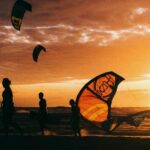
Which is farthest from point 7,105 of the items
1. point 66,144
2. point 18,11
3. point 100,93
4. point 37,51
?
point 100,93

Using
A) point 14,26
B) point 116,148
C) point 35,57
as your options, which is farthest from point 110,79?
point 116,148

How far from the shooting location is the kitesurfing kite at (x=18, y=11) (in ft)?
50.5

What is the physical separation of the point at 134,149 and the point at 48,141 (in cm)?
240

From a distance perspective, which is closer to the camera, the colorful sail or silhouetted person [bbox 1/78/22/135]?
silhouetted person [bbox 1/78/22/135]

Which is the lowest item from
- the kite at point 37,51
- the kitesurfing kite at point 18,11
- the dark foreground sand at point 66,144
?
the dark foreground sand at point 66,144

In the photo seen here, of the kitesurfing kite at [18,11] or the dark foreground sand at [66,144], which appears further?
the kitesurfing kite at [18,11]

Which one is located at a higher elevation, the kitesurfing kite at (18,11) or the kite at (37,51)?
the kitesurfing kite at (18,11)

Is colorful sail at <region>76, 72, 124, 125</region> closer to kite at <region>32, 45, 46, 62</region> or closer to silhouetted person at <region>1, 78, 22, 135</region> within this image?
kite at <region>32, 45, 46, 62</region>

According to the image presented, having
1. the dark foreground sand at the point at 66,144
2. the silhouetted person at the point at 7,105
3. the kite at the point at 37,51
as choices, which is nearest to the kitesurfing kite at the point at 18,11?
the kite at the point at 37,51

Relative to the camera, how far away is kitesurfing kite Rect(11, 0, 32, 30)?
→ 1540 centimetres

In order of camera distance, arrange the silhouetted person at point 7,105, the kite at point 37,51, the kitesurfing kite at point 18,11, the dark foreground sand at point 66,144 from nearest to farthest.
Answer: the dark foreground sand at point 66,144 → the silhouetted person at point 7,105 → the kitesurfing kite at point 18,11 → the kite at point 37,51

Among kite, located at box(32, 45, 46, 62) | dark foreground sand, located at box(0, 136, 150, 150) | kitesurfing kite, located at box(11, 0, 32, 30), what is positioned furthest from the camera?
kite, located at box(32, 45, 46, 62)

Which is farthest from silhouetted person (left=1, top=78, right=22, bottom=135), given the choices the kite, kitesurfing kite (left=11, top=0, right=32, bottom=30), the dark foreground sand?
the kite

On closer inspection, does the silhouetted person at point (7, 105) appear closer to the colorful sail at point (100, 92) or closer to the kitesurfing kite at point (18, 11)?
the kitesurfing kite at point (18, 11)
